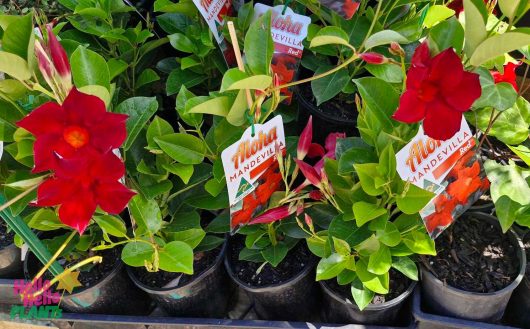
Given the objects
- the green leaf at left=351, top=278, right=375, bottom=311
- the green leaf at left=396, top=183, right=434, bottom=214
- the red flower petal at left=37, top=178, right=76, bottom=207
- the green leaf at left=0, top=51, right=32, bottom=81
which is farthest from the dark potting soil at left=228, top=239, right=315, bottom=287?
the green leaf at left=0, top=51, right=32, bottom=81

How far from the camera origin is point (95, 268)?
1.39 meters

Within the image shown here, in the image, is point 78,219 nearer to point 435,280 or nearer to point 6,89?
point 6,89

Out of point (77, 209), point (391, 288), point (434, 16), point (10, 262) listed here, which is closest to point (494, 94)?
point (434, 16)

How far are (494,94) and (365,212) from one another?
0.33 m

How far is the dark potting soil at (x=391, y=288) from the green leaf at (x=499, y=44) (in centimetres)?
61

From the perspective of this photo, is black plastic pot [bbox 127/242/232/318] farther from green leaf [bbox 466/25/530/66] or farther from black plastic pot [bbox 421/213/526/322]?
green leaf [bbox 466/25/530/66]

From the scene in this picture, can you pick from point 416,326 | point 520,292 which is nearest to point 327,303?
point 416,326

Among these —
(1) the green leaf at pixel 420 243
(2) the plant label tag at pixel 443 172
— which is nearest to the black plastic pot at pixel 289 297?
(1) the green leaf at pixel 420 243

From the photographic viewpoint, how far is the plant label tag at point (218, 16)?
1.20 m

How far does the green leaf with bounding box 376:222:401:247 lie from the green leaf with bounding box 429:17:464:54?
38 cm

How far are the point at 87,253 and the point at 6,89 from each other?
555mm

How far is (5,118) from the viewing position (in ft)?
3.53

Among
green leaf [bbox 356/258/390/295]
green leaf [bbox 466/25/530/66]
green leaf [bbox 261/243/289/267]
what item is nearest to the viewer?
green leaf [bbox 466/25/530/66]

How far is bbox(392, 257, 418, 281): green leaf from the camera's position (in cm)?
119
